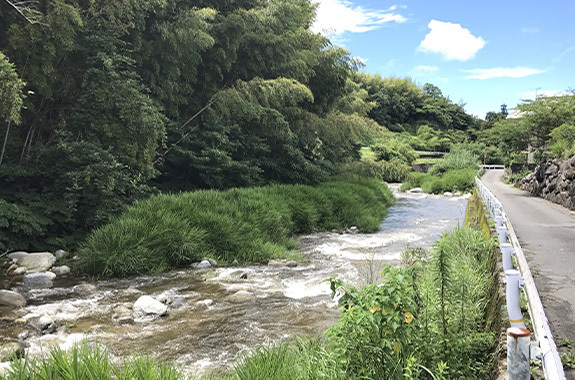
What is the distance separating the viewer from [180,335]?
230 inches

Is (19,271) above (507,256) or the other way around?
the other way around

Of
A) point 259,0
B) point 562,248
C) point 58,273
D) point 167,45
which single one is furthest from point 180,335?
point 259,0

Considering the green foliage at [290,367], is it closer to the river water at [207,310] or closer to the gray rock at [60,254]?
the river water at [207,310]

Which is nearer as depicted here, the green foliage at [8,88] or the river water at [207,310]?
the river water at [207,310]

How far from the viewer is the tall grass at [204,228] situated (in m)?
9.08

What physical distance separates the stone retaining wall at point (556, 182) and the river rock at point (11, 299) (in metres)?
16.2

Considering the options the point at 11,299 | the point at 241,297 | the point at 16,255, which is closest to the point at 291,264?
the point at 241,297

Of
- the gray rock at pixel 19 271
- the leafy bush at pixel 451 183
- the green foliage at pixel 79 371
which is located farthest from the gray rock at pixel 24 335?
the leafy bush at pixel 451 183

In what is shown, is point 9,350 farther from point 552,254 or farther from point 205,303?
point 552,254

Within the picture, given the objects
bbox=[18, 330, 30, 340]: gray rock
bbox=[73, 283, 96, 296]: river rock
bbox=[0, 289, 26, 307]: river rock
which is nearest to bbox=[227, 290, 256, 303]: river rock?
bbox=[73, 283, 96, 296]: river rock

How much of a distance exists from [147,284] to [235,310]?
94.0 inches

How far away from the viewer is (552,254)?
800 cm

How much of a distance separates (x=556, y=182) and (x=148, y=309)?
671 inches

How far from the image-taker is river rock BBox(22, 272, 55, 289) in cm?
787
